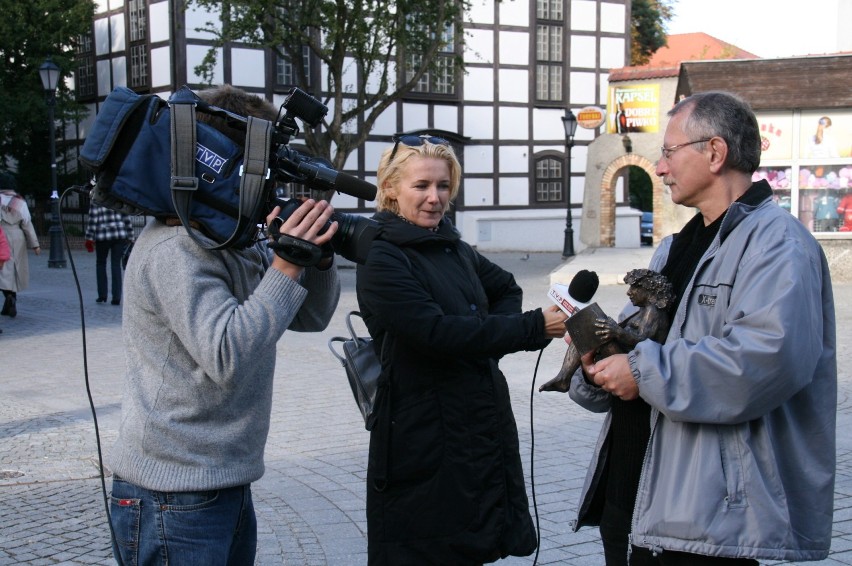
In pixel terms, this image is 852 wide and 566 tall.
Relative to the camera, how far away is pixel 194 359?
222cm

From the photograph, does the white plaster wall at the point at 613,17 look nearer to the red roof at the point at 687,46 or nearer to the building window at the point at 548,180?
the building window at the point at 548,180

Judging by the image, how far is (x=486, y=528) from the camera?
2900mm

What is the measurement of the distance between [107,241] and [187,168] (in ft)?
40.6

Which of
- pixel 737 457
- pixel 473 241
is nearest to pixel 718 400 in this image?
pixel 737 457

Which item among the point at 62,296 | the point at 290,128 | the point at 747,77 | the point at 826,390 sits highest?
the point at 747,77

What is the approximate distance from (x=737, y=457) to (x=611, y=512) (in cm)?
57

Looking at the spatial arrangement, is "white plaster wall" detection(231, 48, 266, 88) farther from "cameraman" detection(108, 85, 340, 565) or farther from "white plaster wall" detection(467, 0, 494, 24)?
"cameraman" detection(108, 85, 340, 565)

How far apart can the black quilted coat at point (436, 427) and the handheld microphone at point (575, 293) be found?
0.64 feet

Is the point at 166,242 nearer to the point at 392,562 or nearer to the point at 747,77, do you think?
the point at 392,562

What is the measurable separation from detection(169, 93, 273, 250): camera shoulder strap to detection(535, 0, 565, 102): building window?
31018 mm

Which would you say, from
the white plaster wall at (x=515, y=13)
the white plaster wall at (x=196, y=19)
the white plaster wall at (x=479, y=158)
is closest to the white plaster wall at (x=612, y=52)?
the white plaster wall at (x=515, y=13)

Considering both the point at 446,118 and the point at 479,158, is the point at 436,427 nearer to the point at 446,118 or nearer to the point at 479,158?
the point at 446,118

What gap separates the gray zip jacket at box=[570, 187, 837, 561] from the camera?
7.18 ft

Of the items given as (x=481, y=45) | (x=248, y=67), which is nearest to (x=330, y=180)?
(x=248, y=67)
